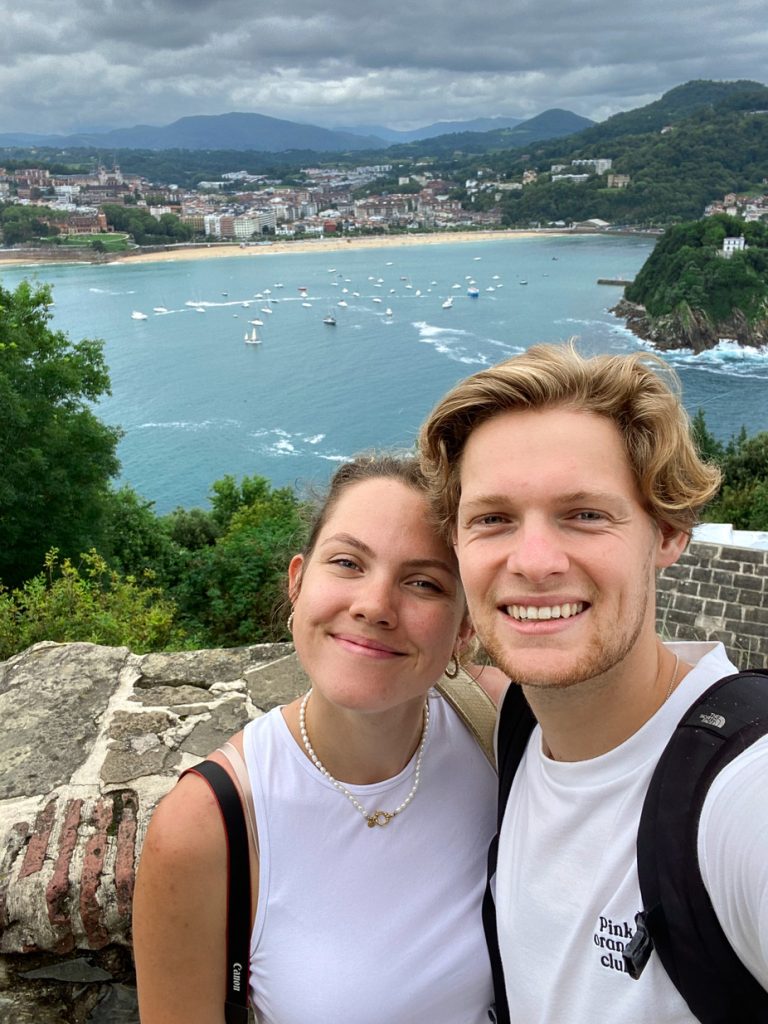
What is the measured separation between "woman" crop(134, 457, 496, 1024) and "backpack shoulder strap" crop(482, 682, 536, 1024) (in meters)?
0.02

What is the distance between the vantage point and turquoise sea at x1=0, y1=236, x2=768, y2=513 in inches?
1240

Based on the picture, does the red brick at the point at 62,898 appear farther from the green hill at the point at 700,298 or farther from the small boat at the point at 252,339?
the green hill at the point at 700,298

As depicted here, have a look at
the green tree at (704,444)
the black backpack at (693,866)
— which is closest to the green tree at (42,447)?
the green tree at (704,444)

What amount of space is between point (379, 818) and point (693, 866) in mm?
488

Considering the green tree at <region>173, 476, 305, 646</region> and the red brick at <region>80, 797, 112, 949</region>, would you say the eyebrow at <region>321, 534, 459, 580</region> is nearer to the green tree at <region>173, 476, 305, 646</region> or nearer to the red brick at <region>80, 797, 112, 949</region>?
the red brick at <region>80, 797, 112, 949</region>

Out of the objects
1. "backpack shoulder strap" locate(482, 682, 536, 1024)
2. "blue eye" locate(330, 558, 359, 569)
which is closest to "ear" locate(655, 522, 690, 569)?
"backpack shoulder strap" locate(482, 682, 536, 1024)

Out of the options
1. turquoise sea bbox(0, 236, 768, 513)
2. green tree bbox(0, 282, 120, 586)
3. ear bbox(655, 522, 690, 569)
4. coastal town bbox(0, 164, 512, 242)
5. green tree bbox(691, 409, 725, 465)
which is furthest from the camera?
coastal town bbox(0, 164, 512, 242)

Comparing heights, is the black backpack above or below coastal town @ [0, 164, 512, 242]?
below

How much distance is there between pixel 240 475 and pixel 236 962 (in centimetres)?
2803

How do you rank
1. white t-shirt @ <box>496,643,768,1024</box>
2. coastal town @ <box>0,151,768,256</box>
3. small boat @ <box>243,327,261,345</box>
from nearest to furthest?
white t-shirt @ <box>496,643,768,1024</box>, small boat @ <box>243,327,261,345</box>, coastal town @ <box>0,151,768,256</box>

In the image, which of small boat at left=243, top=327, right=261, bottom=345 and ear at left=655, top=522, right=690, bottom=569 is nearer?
ear at left=655, top=522, right=690, bottom=569

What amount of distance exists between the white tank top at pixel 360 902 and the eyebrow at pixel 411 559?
1.02ft

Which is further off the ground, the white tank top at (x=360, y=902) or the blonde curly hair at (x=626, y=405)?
the blonde curly hair at (x=626, y=405)

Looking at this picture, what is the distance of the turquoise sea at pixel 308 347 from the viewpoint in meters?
31.5
